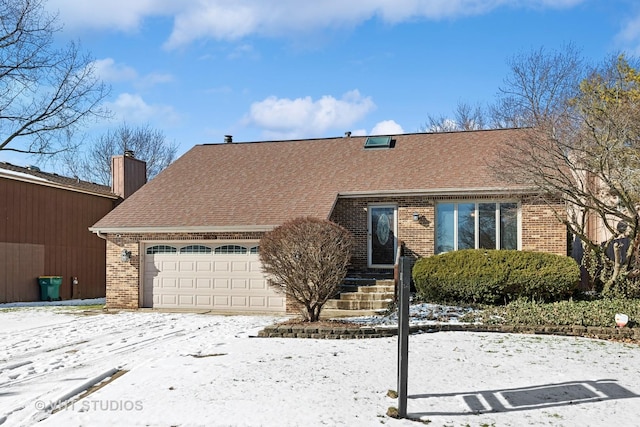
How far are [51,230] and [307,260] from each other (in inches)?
539

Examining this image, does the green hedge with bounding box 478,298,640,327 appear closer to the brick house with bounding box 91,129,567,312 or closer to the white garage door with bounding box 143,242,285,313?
the brick house with bounding box 91,129,567,312

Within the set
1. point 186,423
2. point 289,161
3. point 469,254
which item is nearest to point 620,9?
point 469,254

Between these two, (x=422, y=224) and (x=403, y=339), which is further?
(x=422, y=224)

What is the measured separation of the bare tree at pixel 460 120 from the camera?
34000 millimetres

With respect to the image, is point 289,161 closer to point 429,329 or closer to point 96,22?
point 96,22

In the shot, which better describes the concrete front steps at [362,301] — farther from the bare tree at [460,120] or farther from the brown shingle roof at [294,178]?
the bare tree at [460,120]

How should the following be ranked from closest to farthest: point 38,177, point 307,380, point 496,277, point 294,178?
point 307,380 < point 496,277 < point 294,178 < point 38,177

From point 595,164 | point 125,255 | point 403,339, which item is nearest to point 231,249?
point 125,255

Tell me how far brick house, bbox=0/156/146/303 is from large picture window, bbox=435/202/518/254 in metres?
14.2

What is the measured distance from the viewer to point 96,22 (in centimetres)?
1370

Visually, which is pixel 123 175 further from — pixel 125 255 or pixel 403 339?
pixel 403 339

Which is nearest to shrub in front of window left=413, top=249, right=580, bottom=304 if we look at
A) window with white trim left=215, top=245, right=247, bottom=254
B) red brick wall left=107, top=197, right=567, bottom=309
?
red brick wall left=107, top=197, right=567, bottom=309

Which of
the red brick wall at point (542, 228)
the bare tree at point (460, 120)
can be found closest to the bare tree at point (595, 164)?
the red brick wall at point (542, 228)

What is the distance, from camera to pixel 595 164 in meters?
11.6
